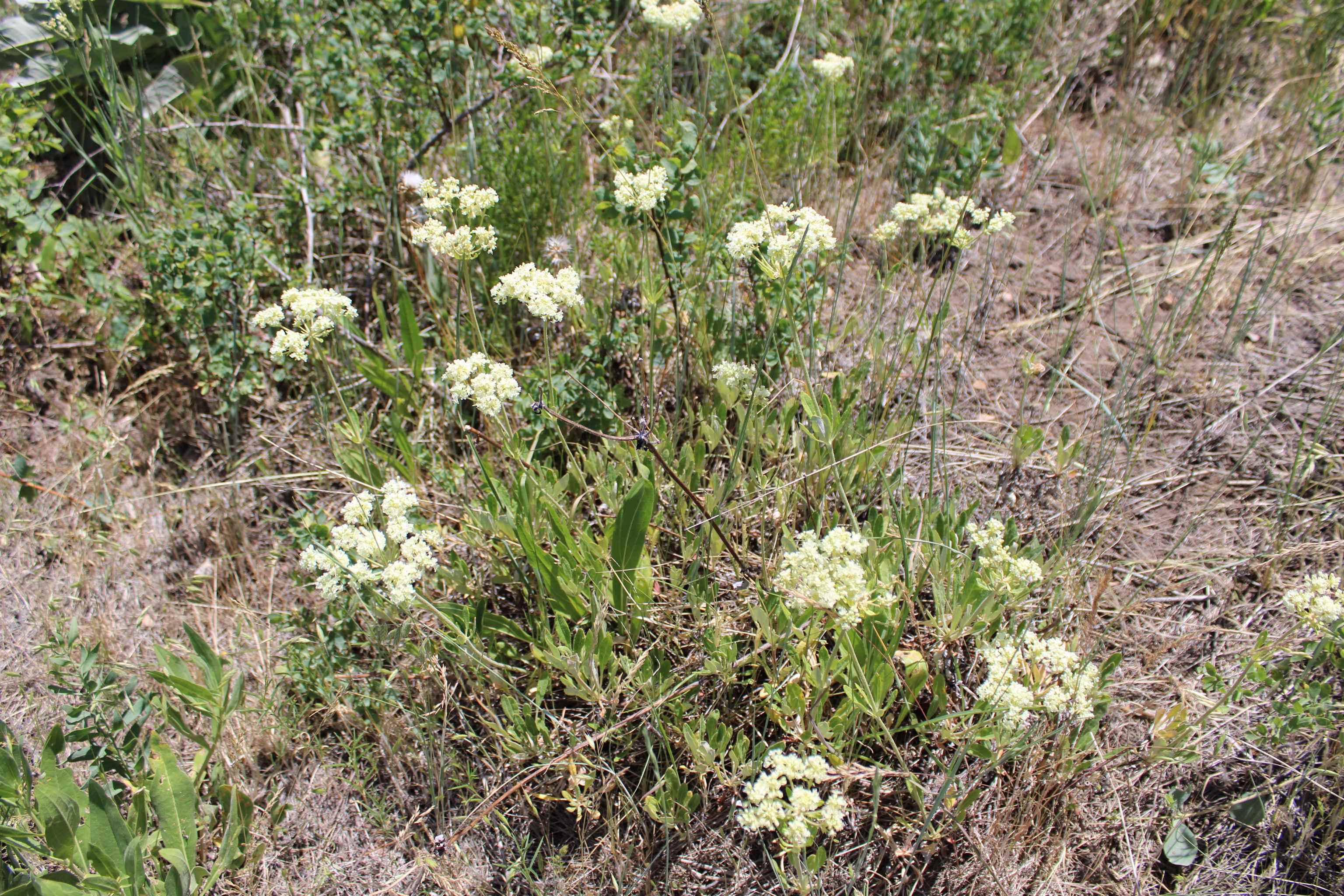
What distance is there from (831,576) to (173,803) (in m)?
1.76

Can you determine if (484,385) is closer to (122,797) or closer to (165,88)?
(122,797)

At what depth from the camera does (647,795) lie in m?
2.12

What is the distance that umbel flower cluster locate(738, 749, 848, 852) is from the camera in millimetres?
1738

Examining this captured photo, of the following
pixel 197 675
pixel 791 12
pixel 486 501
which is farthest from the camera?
pixel 791 12

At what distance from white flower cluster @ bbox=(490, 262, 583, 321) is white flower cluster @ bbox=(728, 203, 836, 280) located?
0.48 m

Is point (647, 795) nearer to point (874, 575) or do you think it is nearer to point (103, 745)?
point (874, 575)

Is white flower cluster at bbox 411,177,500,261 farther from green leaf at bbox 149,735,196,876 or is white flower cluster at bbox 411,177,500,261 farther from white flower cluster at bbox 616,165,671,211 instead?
green leaf at bbox 149,735,196,876

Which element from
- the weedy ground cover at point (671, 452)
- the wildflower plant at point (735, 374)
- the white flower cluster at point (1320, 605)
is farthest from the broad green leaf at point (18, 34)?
the white flower cluster at point (1320, 605)

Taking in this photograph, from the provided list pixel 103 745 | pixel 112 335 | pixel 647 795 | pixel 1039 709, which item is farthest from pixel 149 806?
pixel 1039 709

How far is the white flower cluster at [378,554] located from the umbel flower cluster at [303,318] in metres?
0.43

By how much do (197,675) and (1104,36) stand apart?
490 cm

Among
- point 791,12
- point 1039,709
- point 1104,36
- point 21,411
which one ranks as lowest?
point 1039,709

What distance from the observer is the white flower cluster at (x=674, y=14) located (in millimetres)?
2535

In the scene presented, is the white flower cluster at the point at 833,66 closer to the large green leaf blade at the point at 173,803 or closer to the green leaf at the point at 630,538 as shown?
the green leaf at the point at 630,538
